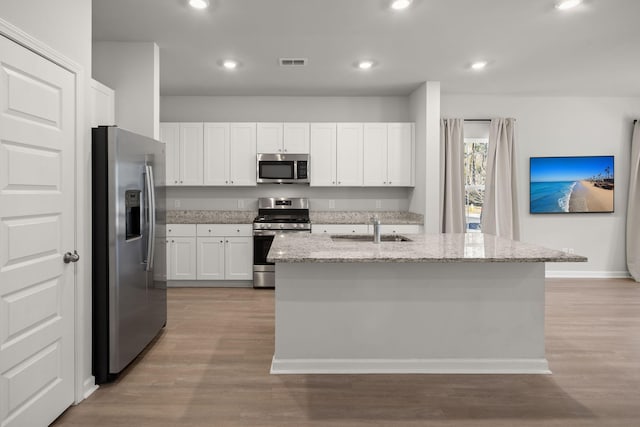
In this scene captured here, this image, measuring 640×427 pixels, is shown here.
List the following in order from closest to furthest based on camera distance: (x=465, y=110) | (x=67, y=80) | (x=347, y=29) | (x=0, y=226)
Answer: (x=0, y=226) → (x=67, y=80) → (x=347, y=29) → (x=465, y=110)

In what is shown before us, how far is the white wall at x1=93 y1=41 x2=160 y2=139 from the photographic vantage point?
12.8 feet

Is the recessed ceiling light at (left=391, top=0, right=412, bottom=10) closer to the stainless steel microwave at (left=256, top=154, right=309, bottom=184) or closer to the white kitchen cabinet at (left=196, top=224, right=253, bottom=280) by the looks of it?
the stainless steel microwave at (left=256, top=154, right=309, bottom=184)

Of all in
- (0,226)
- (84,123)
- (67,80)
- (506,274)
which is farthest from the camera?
(506,274)

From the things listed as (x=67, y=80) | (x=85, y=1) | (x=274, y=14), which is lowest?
(x=67, y=80)

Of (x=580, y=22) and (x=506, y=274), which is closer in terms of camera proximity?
(x=506, y=274)

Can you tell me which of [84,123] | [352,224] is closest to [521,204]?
[352,224]

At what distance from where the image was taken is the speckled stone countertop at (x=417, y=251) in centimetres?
252

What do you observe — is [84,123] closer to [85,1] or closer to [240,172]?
[85,1]

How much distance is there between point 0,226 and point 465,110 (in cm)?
554

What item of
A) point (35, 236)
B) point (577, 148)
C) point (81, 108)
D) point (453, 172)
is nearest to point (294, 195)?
point (453, 172)

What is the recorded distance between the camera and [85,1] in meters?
2.55

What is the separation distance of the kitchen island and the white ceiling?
6.08ft

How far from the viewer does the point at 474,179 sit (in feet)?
20.1

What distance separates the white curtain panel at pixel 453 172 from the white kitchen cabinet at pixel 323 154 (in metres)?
1.49
